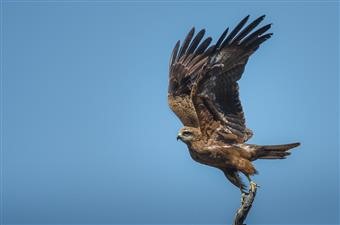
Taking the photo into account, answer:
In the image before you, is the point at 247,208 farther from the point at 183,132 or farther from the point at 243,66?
the point at 243,66

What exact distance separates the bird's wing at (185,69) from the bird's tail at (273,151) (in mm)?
1785

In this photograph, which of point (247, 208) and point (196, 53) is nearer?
point (247, 208)

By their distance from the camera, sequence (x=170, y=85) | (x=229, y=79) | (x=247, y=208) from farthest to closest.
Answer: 1. (x=170, y=85)
2. (x=229, y=79)
3. (x=247, y=208)

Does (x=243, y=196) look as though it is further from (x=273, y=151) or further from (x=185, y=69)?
(x=185, y=69)

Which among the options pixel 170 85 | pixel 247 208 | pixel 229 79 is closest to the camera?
pixel 247 208

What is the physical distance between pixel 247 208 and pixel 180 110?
2658 millimetres

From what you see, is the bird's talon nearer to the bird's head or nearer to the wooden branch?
the wooden branch

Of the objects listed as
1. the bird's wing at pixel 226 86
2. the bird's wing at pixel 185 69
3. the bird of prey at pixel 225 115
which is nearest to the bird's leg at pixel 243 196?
the bird of prey at pixel 225 115

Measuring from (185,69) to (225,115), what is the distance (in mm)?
2023

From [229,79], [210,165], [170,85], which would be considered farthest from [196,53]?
[210,165]

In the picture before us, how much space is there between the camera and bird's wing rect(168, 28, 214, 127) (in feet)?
48.8

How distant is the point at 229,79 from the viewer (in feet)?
45.8

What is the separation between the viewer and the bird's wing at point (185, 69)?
1488 centimetres

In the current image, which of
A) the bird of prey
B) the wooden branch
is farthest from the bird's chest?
the wooden branch
